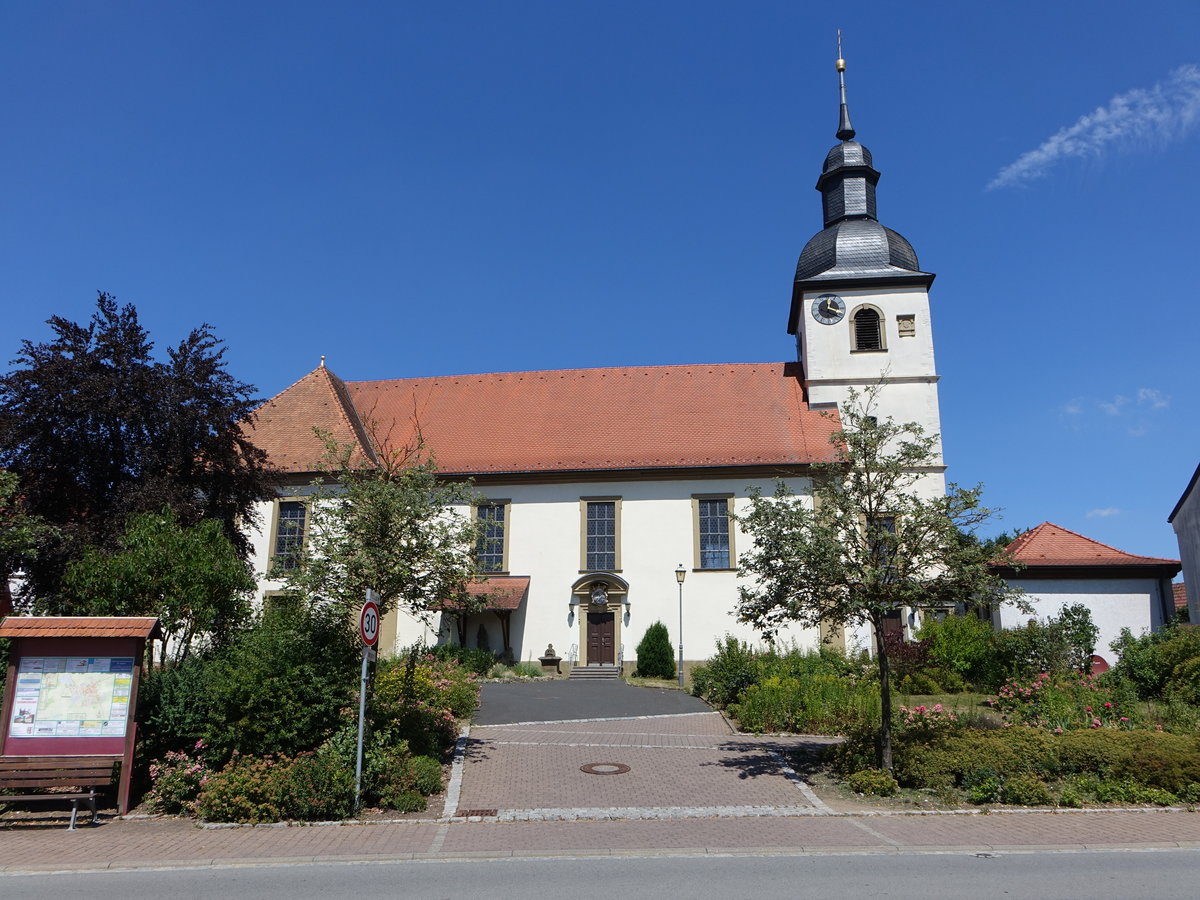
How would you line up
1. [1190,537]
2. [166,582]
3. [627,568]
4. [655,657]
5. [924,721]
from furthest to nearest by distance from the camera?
[627,568], [655,657], [1190,537], [924,721], [166,582]

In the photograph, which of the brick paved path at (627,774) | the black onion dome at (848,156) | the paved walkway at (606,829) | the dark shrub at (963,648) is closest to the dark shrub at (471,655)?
the brick paved path at (627,774)

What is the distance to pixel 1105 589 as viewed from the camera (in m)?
23.2

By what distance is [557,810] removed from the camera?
34.7 ft

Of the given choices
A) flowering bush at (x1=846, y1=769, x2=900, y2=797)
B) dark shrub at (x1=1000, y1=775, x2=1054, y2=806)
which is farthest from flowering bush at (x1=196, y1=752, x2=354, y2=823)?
dark shrub at (x1=1000, y1=775, x2=1054, y2=806)

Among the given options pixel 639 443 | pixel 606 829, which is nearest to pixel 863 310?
pixel 639 443

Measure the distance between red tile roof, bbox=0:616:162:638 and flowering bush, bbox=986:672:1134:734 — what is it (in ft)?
42.0

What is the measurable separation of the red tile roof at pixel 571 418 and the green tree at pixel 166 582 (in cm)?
1350

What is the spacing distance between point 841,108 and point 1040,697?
27.0 m

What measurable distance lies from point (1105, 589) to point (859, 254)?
1378cm

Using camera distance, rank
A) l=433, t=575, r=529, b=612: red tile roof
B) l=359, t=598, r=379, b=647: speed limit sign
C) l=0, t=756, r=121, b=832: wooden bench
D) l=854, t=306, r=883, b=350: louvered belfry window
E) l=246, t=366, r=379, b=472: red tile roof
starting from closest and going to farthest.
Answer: l=0, t=756, r=121, b=832: wooden bench, l=359, t=598, r=379, b=647: speed limit sign, l=433, t=575, r=529, b=612: red tile roof, l=246, t=366, r=379, b=472: red tile roof, l=854, t=306, r=883, b=350: louvered belfry window

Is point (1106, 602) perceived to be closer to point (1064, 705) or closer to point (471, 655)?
point (1064, 705)

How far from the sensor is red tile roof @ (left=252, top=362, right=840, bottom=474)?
28266mm

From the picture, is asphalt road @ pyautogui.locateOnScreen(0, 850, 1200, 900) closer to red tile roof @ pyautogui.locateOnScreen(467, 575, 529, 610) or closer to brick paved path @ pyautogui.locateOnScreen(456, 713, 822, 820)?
brick paved path @ pyautogui.locateOnScreen(456, 713, 822, 820)

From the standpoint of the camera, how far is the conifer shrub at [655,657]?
85.0 ft
